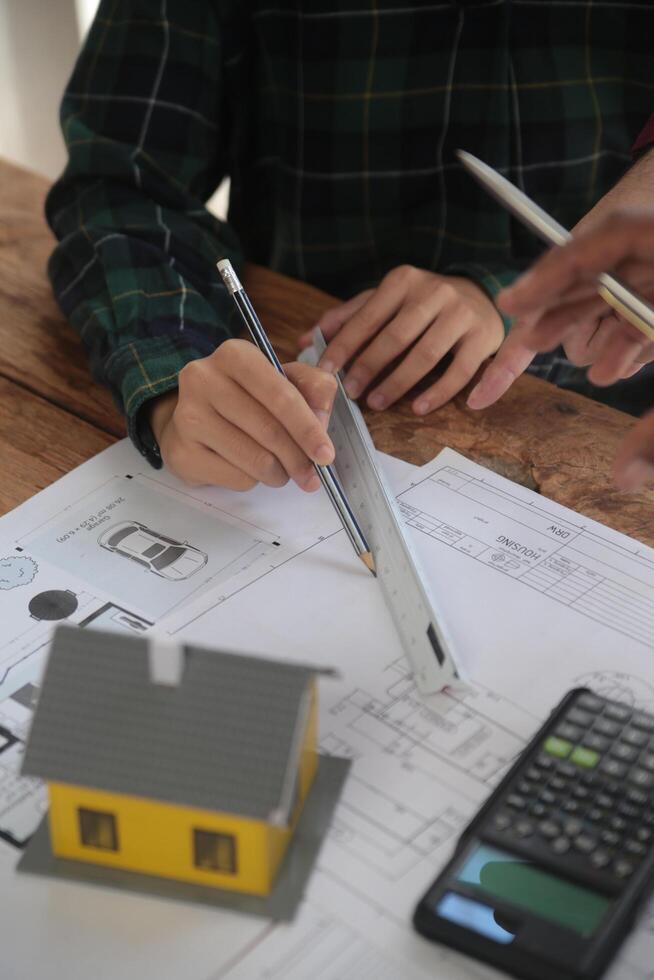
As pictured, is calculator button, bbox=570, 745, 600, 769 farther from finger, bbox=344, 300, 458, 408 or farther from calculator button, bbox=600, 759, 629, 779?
finger, bbox=344, 300, 458, 408

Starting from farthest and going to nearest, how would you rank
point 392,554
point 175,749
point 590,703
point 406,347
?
point 406,347
point 392,554
point 590,703
point 175,749

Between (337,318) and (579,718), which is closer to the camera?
(579,718)

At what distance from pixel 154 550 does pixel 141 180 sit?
464mm

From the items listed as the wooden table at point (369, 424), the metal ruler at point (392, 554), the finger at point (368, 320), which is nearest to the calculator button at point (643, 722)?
the metal ruler at point (392, 554)

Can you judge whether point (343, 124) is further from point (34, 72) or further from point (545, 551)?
point (34, 72)

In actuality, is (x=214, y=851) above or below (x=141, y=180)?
below

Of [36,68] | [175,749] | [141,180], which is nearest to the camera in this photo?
[175,749]

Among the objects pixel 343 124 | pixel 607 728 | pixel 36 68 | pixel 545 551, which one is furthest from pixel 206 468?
pixel 36 68

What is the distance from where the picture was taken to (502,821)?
1.75 ft

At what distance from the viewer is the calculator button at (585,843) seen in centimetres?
52

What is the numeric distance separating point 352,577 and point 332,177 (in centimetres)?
59

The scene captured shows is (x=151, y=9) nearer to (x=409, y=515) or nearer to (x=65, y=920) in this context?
(x=409, y=515)

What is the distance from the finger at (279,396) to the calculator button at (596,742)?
27 centimetres

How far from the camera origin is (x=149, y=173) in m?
1.06
